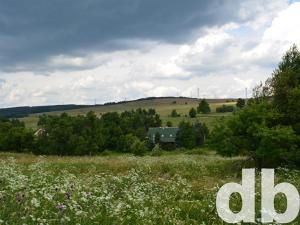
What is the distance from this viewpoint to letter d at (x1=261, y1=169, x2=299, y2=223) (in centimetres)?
1145

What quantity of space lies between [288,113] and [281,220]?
25107mm

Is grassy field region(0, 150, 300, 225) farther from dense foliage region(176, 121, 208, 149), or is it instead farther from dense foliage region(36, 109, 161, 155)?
dense foliage region(176, 121, 208, 149)

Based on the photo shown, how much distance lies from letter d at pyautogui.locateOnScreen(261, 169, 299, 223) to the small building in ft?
372

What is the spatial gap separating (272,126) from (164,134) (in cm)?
10333

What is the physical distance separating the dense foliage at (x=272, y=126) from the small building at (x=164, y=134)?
95318 mm

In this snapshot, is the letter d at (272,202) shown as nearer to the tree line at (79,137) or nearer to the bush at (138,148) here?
the bush at (138,148)

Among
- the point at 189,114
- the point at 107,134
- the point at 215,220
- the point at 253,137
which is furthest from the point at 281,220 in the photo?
the point at 189,114

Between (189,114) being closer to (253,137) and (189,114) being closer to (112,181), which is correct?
(253,137)

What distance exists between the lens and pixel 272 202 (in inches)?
573

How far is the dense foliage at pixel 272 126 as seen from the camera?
32.8 metres

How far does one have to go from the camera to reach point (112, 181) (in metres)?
17.2

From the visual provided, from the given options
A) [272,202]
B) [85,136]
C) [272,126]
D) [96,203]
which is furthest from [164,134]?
[96,203]

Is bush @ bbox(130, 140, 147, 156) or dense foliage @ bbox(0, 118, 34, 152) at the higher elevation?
dense foliage @ bbox(0, 118, 34, 152)

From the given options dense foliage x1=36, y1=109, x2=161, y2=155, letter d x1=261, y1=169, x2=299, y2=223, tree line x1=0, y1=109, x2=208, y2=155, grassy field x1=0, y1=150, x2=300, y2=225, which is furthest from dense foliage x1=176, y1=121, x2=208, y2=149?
grassy field x1=0, y1=150, x2=300, y2=225
